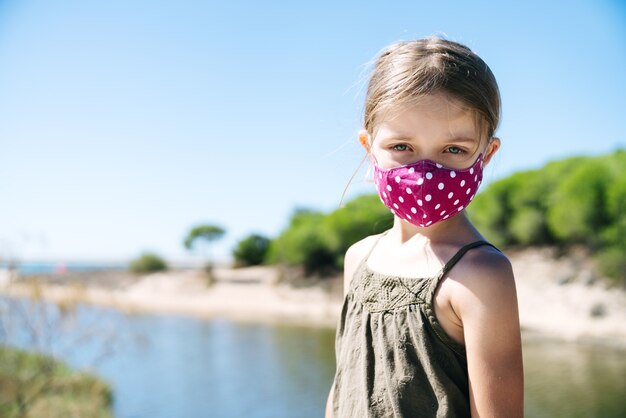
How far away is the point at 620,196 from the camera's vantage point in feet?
68.1

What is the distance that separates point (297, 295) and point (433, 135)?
32307mm

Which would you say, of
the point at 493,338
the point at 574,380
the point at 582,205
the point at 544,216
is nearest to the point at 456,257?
the point at 493,338

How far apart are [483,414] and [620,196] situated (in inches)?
880

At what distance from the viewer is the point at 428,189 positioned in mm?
1277

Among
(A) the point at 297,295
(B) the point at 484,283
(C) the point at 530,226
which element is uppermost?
(B) the point at 484,283

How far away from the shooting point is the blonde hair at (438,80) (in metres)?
1.28

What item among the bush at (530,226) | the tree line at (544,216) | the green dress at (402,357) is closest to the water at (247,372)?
the tree line at (544,216)

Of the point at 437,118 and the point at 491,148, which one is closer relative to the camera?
the point at 437,118

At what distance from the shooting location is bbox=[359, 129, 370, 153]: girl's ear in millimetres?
1507

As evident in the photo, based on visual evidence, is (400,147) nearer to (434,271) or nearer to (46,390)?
(434,271)

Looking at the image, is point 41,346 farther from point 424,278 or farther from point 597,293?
point 597,293

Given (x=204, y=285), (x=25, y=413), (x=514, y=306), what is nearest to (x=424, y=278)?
(x=514, y=306)

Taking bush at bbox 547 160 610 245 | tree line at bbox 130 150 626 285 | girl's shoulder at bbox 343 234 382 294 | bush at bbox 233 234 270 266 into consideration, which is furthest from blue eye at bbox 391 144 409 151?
bush at bbox 233 234 270 266

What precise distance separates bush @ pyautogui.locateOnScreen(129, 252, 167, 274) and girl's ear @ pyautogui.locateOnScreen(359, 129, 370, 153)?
49.1 m
